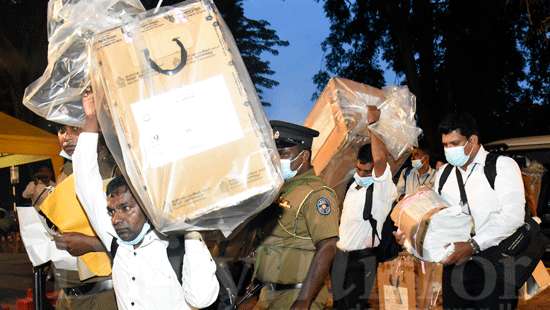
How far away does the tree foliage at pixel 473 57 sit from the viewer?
18391mm

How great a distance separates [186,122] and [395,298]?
4.68 metres

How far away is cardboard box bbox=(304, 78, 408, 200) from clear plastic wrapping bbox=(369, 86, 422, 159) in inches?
3.8

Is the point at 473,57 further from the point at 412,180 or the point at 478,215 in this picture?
the point at 478,215

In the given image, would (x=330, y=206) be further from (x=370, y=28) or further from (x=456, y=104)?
(x=370, y=28)

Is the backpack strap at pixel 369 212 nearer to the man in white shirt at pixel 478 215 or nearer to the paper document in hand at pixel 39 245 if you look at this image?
the man in white shirt at pixel 478 215

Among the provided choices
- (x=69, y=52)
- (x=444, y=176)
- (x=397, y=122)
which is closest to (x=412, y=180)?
(x=397, y=122)

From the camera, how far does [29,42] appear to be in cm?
2012

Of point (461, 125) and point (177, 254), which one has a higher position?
point (461, 125)

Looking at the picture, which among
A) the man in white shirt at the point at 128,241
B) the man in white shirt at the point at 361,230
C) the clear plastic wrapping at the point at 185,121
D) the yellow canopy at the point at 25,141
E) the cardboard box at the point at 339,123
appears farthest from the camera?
the yellow canopy at the point at 25,141

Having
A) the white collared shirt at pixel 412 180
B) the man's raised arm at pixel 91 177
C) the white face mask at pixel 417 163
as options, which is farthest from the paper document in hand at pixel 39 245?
the white face mask at pixel 417 163

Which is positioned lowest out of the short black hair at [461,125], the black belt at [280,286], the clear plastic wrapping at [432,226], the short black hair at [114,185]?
the black belt at [280,286]

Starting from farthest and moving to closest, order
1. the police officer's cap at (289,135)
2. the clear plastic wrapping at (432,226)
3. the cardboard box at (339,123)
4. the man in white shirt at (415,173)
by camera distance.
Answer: the man in white shirt at (415,173) < the cardboard box at (339,123) < the police officer's cap at (289,135) < the clear plastic wrapping at (432,226)

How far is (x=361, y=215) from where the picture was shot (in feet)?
20.2

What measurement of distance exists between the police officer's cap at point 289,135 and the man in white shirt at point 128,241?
1.30m
